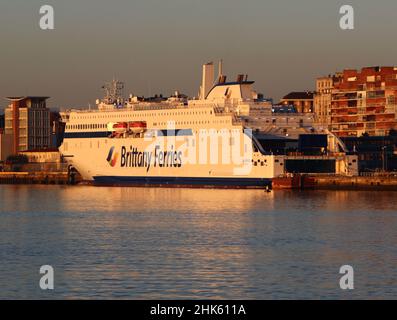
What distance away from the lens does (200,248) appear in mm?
40781

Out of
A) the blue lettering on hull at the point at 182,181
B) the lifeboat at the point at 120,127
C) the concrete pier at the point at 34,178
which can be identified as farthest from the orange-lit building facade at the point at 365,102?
the blue lettering on hull at the point at 182,181

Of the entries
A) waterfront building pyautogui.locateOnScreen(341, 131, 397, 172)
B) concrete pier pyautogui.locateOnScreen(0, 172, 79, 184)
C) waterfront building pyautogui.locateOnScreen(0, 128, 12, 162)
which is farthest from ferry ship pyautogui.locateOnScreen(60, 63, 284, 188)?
waterfront building pyautogui.locateOnScreen(0, 128, 12, 162)

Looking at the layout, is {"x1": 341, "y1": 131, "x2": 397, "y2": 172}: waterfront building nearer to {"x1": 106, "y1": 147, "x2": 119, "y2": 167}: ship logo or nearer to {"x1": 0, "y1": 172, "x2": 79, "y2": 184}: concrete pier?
{"x1": 106, "y1": 147, "x2": 119, "y2": 167}: ship logo

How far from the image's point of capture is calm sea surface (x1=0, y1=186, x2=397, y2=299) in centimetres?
3131

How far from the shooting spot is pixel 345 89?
5664 inches

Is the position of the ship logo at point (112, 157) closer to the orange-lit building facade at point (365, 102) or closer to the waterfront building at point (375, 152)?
the waterfront building at point (375, 152)

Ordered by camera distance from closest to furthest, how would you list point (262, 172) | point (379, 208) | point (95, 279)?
point (95, 279) → point (379, 208) → point (262, 172)

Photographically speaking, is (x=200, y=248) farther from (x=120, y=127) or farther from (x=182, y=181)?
(x=120, y=127)

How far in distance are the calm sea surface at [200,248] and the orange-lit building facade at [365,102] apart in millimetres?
70160

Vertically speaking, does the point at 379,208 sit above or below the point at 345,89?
below
